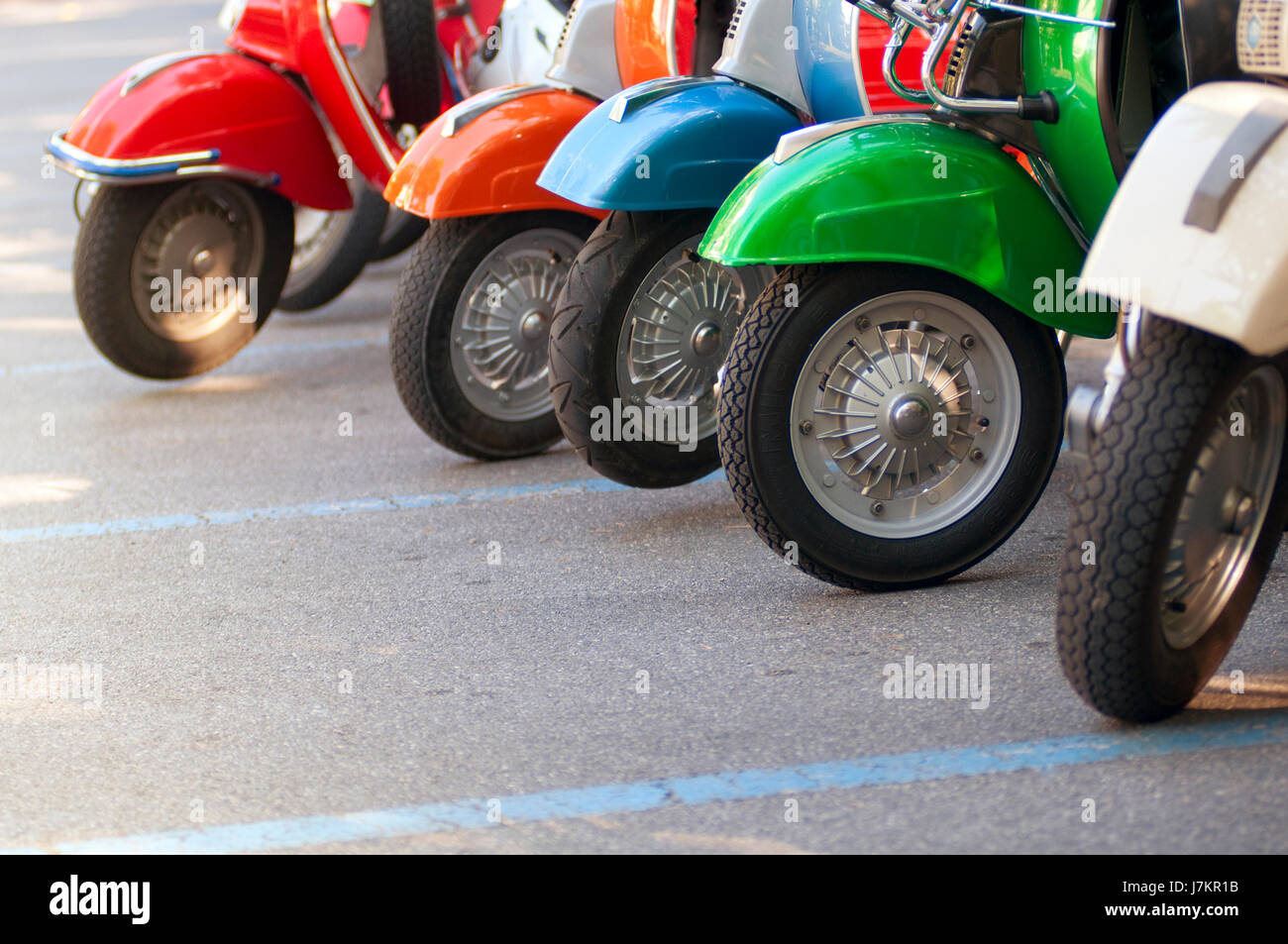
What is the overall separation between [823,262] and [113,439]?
10.4 feet

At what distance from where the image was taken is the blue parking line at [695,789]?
9.92ft

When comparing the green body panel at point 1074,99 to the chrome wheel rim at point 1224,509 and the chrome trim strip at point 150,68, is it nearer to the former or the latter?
the chrome wheel rim at point 1224,509

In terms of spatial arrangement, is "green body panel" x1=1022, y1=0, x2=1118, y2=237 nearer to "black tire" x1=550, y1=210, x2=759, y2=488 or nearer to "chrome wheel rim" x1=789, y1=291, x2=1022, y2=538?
"chrome wheel rim" x1=789, y1=291, x2=1022, y2=538

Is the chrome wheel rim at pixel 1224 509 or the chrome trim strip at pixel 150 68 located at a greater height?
the chrome trim strip at pixel 150 68

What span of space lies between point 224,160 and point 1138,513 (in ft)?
13.8

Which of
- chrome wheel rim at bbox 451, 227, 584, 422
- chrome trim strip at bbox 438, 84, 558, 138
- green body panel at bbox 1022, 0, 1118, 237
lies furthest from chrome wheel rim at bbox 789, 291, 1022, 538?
chrome trim strip at bbox 438, 84, 558, 138

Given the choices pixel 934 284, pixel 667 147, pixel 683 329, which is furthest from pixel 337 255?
pixel 934 284

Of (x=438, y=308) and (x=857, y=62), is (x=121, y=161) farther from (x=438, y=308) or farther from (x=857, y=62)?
(x=857, y=62)

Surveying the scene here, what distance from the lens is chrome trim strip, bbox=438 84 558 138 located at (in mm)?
5078

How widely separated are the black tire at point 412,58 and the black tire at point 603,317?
2074 millimetres

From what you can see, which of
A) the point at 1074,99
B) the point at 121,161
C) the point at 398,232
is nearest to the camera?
the point at 1074,99

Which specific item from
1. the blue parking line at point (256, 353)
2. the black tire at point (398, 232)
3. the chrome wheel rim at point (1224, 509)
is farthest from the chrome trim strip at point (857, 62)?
the black tire at point (398, 232)

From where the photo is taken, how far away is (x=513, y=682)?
3.67 m
